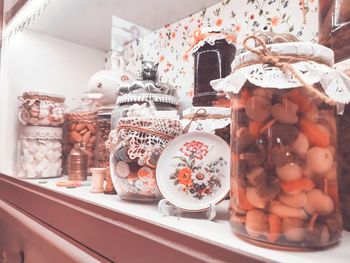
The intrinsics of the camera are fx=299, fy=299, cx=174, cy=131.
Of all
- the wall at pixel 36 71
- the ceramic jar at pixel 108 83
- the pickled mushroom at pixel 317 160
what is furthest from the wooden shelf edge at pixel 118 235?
the wall at pixel 36 71

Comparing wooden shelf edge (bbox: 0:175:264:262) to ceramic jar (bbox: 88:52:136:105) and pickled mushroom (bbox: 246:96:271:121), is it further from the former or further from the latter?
ceramic jar (bbox: 88:52:136:105)

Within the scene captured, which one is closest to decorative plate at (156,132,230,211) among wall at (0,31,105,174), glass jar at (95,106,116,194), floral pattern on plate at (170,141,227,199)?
floral pattern on plate at (170,141,227,199)

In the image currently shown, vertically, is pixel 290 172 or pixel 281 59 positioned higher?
pixel 281 59

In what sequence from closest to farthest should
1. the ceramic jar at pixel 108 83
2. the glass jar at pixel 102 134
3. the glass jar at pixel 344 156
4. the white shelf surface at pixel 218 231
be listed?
the white shelf surface at pixel 218 231
the glass jar at pixel 344 156
the glass jar at pixel 102 134
the ceramic jar at pixel 108 83

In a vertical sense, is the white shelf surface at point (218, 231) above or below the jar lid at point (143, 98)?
below

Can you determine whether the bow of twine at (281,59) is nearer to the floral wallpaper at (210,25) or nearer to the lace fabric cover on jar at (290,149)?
the lace fabric cover on jar at (290,149)

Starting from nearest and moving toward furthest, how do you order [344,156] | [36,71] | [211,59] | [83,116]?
[344,156] < [211,59] < [83,116] < [36,71]

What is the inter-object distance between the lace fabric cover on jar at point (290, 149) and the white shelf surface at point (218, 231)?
1 cm

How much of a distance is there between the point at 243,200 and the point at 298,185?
6 cm

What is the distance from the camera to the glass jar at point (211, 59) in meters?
0.60

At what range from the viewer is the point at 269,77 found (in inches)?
12.1

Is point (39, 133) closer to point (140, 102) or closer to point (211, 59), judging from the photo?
point (140, 102)

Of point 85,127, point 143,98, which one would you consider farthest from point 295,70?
point 85,127

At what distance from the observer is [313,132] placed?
1.01ft
